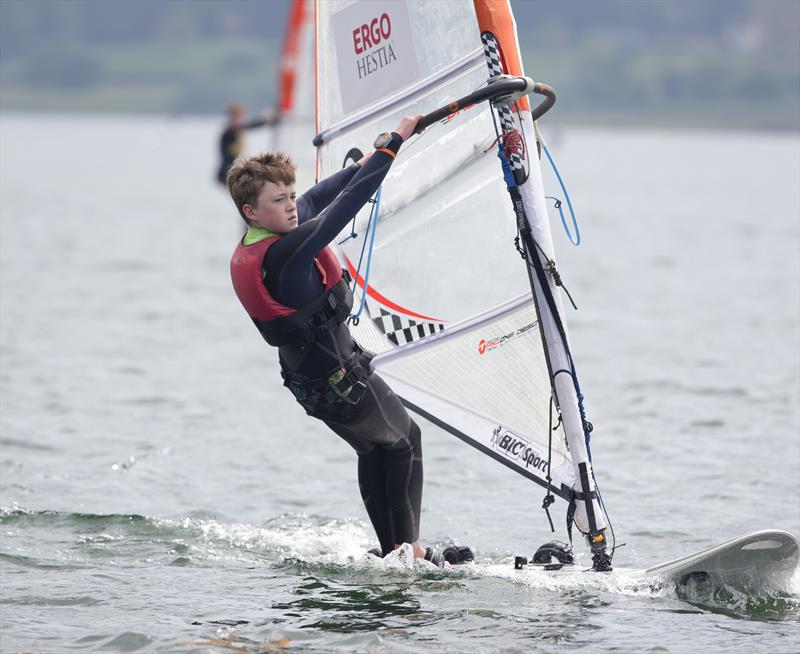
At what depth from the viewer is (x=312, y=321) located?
664cm

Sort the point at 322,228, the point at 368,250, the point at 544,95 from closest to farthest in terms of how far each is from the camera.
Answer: the point at 322,228 → the point at 544,95 → the point at 368,250

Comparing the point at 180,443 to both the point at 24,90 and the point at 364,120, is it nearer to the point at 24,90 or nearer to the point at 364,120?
the point at 364,120

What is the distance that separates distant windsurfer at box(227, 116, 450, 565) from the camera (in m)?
6.39

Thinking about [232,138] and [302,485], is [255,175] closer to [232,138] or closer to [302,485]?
[302,485]

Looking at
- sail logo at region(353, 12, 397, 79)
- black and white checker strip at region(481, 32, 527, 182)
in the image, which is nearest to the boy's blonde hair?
black and white checker strip at region(481, 32, 527, 182)

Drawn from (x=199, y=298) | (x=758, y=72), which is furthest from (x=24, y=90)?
(x=199, y=298)

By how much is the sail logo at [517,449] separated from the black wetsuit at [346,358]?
0.56 metres

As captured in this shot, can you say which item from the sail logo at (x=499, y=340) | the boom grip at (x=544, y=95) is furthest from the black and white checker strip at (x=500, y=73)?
the sail logo at (x=499, y=340)

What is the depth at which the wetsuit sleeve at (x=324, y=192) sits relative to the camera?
274 inches

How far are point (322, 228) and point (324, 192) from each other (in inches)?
29.8

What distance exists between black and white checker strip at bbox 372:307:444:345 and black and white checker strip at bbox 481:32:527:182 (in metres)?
1.07

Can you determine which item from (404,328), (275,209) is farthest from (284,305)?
(404,328)

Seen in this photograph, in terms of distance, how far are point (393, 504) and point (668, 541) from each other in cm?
207

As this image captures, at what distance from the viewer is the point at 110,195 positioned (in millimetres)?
49938
